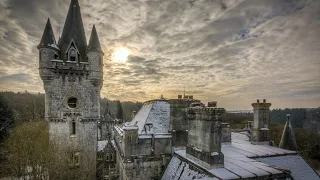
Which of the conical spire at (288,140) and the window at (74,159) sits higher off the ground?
the conical spire at (288,140)

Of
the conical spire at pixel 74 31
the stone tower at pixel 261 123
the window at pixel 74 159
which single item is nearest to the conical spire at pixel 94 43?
the conical spire at pixel 74 31

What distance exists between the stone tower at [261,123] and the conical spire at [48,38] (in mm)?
21053

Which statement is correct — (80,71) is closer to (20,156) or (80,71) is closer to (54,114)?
(54,114)

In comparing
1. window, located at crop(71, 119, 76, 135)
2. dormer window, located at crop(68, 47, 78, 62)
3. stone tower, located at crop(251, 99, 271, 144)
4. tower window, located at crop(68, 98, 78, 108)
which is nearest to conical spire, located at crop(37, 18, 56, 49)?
dormer window, located at crop(68, 47, 78, 62)

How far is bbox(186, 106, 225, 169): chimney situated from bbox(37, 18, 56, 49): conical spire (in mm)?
16742

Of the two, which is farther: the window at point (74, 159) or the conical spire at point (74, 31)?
the conical spire at point (74, 31)

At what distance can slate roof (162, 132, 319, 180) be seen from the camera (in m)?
9.48

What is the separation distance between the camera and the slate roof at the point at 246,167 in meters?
9.48

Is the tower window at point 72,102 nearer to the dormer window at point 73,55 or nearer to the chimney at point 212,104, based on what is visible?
the dormer window at point 73,55

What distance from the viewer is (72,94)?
19297 mm

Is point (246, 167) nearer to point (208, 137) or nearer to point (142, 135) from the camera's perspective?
point (208, 137)

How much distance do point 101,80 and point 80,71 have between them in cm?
241

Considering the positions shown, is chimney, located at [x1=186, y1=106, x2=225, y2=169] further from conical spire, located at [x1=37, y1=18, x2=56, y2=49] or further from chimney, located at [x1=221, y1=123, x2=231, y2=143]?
conical spire, located at [x1=37, y1=18, x2=56, y2=49]

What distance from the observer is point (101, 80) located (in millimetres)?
20641
